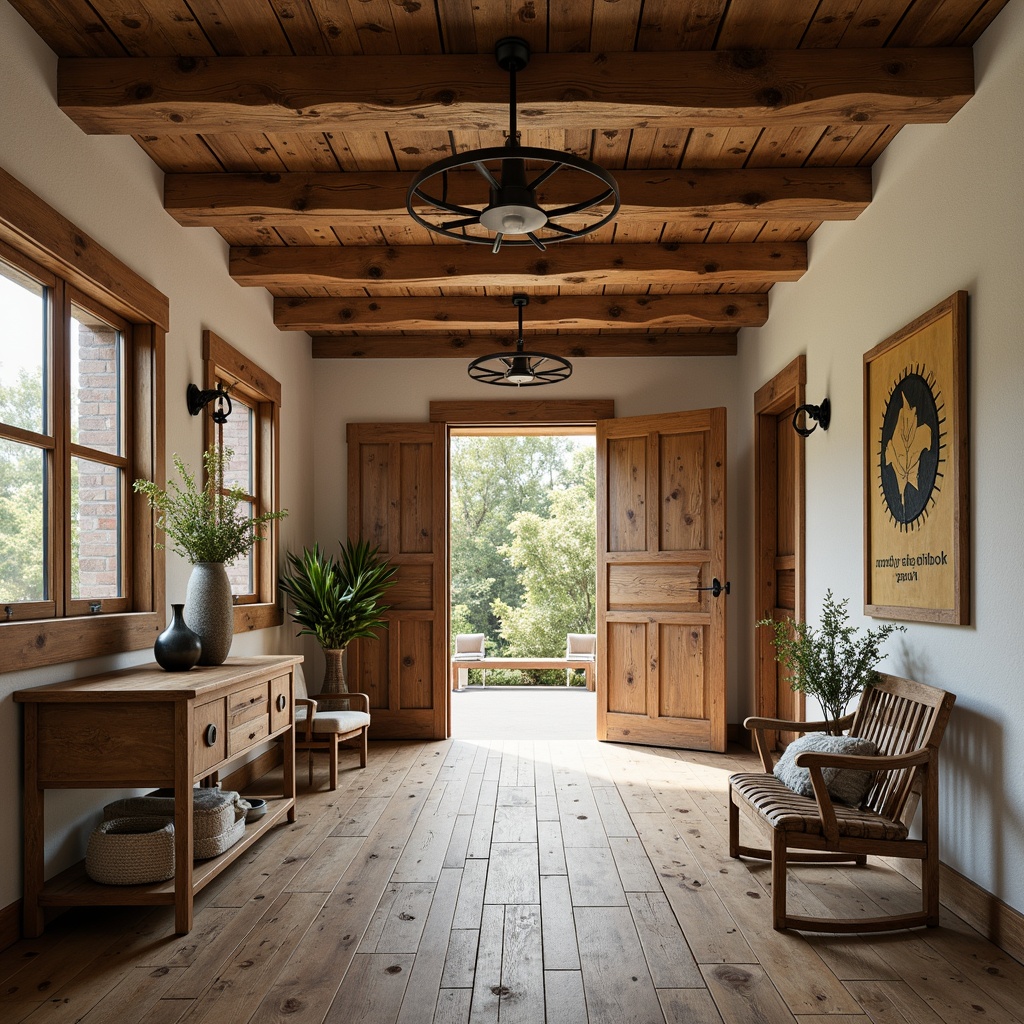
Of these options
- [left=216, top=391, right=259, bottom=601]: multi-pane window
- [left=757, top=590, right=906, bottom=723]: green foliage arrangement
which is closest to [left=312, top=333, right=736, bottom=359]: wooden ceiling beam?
[left=216, top=391, right=259, bottom=601]: multi-pane window

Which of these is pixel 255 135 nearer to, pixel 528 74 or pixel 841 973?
pixel 528 74

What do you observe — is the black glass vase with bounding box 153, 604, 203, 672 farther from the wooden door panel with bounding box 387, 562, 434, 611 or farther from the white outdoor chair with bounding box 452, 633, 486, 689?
the white outdoor chair with bounding box 452, 633, 486, 689

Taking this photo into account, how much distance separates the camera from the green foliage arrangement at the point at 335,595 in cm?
590

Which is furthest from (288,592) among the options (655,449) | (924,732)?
(924,732)

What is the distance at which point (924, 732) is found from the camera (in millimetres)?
3203

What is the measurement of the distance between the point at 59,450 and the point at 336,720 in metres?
2.39

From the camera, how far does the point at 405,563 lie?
263 inches

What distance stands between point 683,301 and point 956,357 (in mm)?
2830

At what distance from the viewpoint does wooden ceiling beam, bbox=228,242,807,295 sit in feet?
16.7

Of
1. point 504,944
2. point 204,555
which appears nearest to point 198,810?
point 204,555

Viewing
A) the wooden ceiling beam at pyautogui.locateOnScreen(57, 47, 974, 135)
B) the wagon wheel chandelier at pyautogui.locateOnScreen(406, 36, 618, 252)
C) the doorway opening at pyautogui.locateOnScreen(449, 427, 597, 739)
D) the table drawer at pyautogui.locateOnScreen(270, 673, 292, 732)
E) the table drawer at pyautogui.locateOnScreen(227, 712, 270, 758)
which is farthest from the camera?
the doorway opening at pyautogui.locateOnScreen(449, 427, 597, 739)

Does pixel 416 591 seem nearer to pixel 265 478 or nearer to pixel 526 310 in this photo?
pixel 265 478

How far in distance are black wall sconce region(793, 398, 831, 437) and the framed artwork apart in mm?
590

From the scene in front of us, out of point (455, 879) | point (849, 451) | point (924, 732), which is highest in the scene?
point (849, 451)
